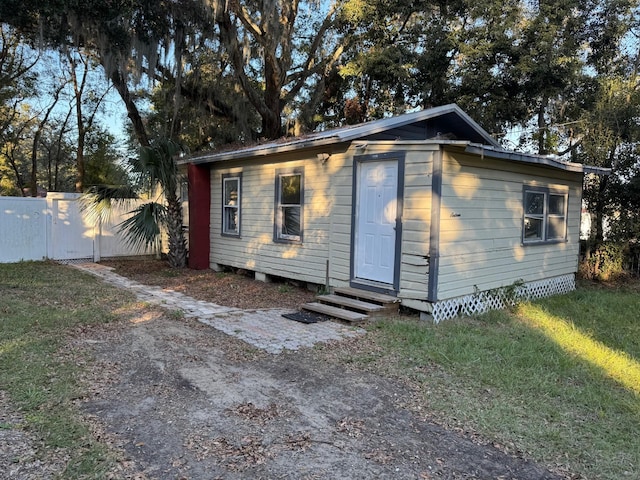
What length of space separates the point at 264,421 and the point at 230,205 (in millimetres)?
7255

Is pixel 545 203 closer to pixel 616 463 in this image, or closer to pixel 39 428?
pixel 616 463

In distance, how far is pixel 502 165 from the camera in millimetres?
7184

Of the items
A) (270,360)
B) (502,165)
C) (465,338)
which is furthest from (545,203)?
(270,360)

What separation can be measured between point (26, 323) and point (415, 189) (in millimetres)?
5166

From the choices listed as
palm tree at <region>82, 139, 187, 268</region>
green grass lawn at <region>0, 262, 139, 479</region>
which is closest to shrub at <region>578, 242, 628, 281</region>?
palm tree at <region>82, 139, 187, 268</region>

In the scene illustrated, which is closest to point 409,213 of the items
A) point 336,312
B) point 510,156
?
point 336,312

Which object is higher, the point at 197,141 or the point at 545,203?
the point at 197,141

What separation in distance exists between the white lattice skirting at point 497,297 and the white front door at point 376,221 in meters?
0.86

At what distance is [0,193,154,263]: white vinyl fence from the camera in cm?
1077

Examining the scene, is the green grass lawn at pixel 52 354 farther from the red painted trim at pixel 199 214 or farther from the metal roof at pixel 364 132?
the metal roof at pixel 364 132

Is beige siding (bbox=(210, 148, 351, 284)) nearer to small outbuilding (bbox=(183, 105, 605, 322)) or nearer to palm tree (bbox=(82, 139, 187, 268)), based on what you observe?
small outbuilding (bbox=(183, 105, 605, 322))

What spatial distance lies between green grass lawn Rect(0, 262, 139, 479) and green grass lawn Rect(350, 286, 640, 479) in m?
2.50

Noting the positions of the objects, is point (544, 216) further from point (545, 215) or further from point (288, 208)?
point (288, 208)

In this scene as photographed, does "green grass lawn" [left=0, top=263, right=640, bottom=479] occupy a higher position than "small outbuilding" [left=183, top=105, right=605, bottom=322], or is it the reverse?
"small outbuilding" [left=183, top=105, right=605, bottom=322]
